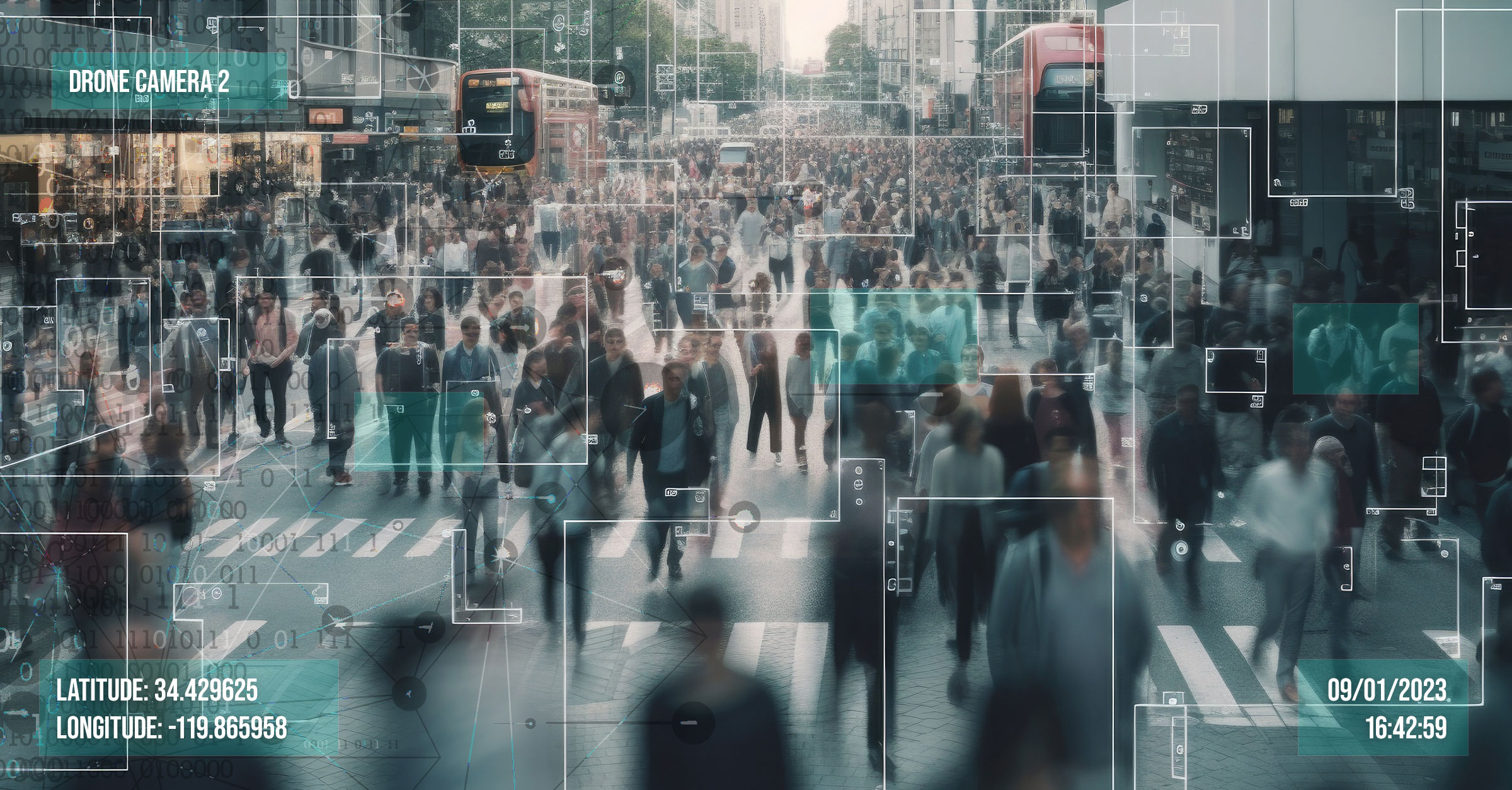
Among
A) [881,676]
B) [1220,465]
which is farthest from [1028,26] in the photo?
[881,676]

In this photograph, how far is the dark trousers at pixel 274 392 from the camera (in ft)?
21.9

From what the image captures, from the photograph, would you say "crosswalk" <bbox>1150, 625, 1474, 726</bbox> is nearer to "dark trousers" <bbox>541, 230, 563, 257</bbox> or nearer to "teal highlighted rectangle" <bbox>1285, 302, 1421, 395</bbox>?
"teal highlighted rectangle" <bbox>1285, 302, 1421, 395</bbox>

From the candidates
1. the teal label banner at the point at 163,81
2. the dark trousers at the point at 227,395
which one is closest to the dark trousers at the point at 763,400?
the dark trousers at the point at 227,395

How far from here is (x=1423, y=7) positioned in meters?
6.76

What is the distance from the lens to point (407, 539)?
6762 millimetres

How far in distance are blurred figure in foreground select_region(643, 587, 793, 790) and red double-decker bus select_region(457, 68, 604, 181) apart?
7.56 ft

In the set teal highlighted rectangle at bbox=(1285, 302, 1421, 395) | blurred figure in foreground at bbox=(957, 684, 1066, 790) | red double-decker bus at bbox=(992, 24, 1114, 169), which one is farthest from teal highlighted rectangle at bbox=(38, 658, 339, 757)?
teal highlighted rectangle at bbox=(1285, 302, 1421, 395)

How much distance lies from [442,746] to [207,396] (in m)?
2.15

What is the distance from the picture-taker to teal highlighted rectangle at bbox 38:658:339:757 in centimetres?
678

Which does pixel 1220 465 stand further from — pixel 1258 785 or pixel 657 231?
pixel 657 231

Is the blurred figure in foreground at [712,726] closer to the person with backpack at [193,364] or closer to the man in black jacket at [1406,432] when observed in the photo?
the person with backpack at [193,364]

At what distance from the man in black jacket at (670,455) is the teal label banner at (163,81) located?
252 cm

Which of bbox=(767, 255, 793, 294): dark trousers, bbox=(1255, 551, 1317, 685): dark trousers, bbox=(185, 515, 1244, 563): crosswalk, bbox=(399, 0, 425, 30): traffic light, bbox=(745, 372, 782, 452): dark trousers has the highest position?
bbox=(399, 0, 425, 30): traffic light

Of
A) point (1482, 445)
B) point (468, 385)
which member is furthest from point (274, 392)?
point (1482, 445)
